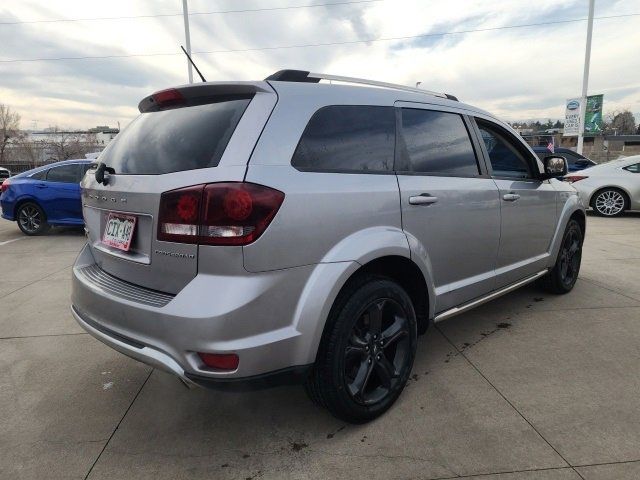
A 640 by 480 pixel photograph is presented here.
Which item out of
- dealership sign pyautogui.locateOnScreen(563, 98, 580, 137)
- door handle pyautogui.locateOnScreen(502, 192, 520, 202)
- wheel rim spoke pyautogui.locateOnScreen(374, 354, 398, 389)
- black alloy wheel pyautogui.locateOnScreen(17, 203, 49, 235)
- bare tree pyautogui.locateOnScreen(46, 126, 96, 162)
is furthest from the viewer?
→ bare tree pyautogui.locateOnScreen(46, 126, 96, 162)

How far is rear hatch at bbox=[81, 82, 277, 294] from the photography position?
6.37ft

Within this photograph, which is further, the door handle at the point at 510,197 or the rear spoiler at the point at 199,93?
the door handle at the point at 510,197

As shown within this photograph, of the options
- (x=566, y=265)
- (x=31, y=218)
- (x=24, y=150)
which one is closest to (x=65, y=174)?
(x=31, y=218)

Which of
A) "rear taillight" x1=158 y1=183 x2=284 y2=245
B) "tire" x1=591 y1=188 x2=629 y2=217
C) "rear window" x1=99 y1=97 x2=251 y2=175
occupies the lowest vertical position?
"tire" x1=591 y1=188 x2=629 y2=217

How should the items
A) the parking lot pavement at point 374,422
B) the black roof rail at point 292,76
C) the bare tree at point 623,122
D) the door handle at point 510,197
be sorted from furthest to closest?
the bare tree at point 623,122, the door handle at point 510,197, the black roof rail at point 292,76, the parking lot pavement at point 374,422

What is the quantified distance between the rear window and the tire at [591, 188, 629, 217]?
10809 millimetres

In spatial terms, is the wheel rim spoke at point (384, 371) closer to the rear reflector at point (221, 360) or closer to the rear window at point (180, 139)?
the rear reflector at point (221, 360)

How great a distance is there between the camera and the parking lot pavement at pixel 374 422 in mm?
2102

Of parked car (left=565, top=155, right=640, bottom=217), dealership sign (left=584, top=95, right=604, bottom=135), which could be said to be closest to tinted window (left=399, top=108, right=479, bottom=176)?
parked car (left=565, top=155, right=640, bottom=217)

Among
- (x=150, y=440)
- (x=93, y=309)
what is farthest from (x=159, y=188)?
(x=150, y=440)

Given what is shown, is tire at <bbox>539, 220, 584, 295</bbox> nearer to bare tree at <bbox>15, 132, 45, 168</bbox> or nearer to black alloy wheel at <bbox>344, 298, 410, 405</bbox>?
A: black alloy wheel at <bbox>344, 298, 410, 405</bbox>

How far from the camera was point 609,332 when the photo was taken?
354 centimetres

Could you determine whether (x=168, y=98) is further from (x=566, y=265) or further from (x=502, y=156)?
(x=566, y=265)

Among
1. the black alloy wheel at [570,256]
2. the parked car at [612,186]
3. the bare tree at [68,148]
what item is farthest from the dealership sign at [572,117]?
the bare tree at [68,148]
